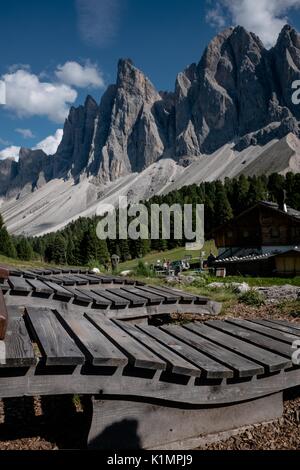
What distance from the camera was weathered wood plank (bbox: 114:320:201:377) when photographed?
3.31 meters

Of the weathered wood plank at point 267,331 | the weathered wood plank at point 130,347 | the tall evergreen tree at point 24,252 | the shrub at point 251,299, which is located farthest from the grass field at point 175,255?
the weathered wood plank at point 130,347

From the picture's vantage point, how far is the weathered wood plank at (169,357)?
10.9 feet

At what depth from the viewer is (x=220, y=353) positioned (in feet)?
12.9

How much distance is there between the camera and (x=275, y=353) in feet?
13.1

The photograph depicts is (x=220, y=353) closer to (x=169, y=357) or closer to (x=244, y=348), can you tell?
(x=244, y=348)

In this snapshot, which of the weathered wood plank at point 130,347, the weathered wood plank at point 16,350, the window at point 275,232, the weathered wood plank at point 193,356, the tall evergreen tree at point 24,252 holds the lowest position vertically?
the tall evergreen tree at point 24,252

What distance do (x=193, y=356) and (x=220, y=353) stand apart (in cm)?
35

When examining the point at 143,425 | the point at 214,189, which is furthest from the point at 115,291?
the point at 214,189

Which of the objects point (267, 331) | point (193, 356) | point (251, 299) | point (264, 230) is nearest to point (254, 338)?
point (267, 331)

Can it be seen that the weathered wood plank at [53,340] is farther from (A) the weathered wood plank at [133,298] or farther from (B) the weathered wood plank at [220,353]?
(A) the weathered wood plank at [133,298]

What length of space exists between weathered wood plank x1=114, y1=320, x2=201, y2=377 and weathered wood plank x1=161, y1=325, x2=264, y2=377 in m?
0.38

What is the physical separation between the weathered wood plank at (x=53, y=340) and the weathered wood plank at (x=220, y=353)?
136 centimetres
